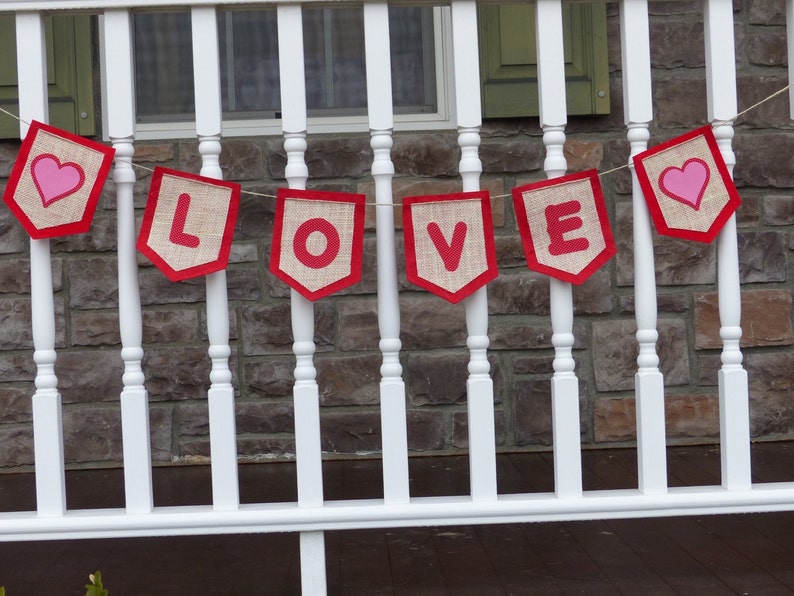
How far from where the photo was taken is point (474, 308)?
1817 mm

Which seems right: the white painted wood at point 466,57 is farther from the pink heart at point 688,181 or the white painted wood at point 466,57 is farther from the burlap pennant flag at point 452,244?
the pink heart at point 688,181

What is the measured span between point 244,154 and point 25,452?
49.0 inches

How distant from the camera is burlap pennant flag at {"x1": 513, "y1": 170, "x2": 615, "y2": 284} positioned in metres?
1.77

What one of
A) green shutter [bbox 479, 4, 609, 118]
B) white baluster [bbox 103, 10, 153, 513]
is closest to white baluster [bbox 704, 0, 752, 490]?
white baluster [bbox 103, 10, 153, 513]

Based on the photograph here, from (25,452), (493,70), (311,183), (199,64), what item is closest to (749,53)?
(493,70)

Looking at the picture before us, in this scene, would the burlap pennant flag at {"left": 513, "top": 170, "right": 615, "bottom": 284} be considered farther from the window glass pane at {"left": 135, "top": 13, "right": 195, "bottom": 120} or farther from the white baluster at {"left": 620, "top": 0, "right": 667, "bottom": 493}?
Answer: the window glass pane at {"left": 135, "top": 13, "right": 195, "bottom": 120}

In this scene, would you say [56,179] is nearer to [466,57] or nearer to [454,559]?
[466,57]

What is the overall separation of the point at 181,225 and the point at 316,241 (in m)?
0.24

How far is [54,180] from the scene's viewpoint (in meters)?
1.75

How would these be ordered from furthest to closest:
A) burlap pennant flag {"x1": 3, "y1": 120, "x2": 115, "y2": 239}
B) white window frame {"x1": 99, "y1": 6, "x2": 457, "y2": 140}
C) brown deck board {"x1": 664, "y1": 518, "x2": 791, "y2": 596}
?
white window frame {"x1": 99, "y1": 6, "x2": 457, "y2": 140}
brown deck board {"x1": 664, "y1": 518, "x2": 791, "y2": 596}
burlap pennant flag {"x1": 3, "y1": 120, "x2": 115, "y2": 239}

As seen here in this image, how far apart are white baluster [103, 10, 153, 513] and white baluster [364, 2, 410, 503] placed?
1.44 ft

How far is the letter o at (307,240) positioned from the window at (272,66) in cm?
167

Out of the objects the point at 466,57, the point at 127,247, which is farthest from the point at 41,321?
the point at 466,57

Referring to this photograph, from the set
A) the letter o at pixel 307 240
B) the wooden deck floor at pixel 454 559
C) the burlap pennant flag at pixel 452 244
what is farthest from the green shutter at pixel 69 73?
the burlap pennant flag at pixel 452 244
